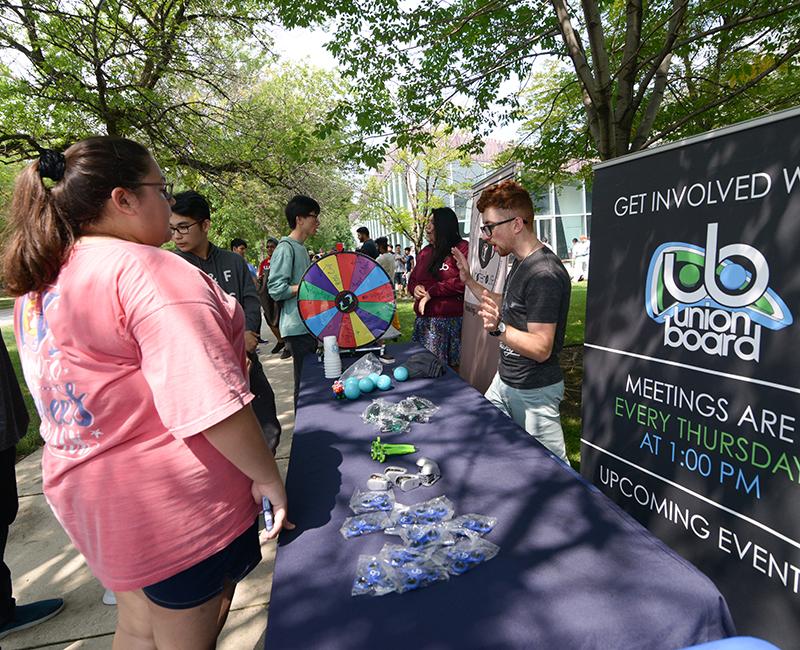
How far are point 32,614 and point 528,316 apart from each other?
109 inches

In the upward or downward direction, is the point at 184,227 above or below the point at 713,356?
above

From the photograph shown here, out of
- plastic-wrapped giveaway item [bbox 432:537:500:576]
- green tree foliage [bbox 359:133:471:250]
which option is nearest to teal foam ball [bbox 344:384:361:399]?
plastic-wrapped giveaway item [bbox 432:537:500:576]

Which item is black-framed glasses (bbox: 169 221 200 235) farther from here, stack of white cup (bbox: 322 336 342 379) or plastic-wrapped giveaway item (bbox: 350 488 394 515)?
plastic-wrapped giveaway item (bbox: 350 488 394 515)

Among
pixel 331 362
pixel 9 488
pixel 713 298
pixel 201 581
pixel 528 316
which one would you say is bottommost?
pixel 9 488

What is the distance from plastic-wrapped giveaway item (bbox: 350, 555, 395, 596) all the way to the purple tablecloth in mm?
17

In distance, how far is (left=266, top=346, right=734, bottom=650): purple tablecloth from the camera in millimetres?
925

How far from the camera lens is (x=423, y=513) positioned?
134 cm

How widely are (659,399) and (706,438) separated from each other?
0.24 meters

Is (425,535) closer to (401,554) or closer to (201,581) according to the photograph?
(401,554)

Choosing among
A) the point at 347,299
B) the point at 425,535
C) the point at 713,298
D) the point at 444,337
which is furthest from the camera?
the point at 444,337

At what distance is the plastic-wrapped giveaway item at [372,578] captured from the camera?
105 centimetres

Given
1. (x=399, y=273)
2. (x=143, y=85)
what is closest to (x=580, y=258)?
(x=399, y=273)

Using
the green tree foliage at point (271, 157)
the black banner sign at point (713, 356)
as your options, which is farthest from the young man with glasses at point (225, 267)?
the green tree foliage at point (271, 157)

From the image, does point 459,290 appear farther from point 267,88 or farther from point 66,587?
point 267,88
